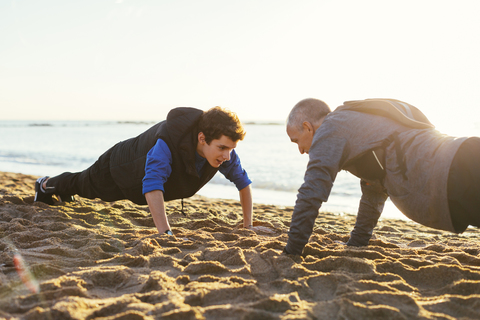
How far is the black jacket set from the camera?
3246 mm

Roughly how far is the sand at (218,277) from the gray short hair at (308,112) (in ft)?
3.16

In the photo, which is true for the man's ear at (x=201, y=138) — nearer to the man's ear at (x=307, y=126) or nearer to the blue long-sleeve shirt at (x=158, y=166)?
the blue long-sleeve shirt at (x=158, y=166)

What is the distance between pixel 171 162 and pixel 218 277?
1.48 metres

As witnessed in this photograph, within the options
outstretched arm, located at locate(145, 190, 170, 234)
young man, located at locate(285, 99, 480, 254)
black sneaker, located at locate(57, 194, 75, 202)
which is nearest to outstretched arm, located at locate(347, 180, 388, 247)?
young man, located at locate(285, 99, 480, 254)

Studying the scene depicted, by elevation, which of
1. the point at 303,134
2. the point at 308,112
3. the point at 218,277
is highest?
the point at 308,112

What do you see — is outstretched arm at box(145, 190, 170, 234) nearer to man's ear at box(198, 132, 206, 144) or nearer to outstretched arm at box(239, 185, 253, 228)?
man's ear at box(198, 132, 206, 144)

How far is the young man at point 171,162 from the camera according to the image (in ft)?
10.2

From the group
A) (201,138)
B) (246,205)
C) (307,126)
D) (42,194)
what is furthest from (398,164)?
(42,194)

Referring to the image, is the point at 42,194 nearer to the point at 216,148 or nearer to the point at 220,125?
the point at 216,148

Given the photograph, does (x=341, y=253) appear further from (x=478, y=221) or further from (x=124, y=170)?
(x=124, y=170)

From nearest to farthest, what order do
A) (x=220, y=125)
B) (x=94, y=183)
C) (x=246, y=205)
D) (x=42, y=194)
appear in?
(x=220, y=125)
(x=246, y=205)
(x=94, y=183)
(x=42, y=194)

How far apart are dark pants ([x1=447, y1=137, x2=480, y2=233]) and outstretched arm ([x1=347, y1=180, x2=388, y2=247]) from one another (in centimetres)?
70

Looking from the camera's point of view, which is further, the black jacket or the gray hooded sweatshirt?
the black jacket

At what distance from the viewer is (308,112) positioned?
267 centimetres
